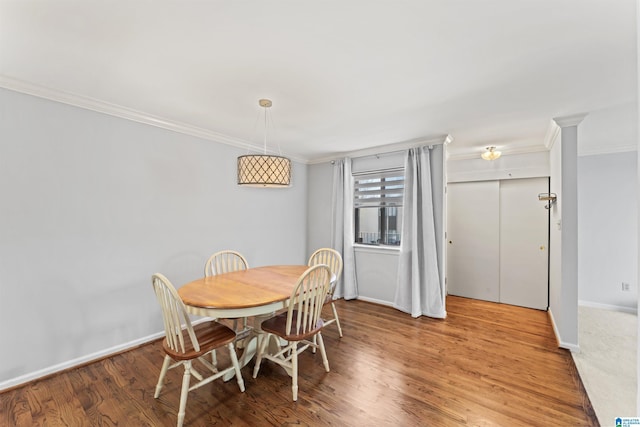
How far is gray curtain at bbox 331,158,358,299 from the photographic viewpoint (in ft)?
14.7

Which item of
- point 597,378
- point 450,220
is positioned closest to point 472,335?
point 597,378

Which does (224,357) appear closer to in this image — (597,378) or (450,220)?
(597,378)

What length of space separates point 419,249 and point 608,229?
9.68 ft

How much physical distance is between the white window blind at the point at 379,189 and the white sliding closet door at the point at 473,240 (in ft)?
4.15

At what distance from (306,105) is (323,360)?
242 cm

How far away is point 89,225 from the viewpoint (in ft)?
8.34

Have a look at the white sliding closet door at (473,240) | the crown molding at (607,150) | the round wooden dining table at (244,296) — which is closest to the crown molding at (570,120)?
the white sliding closet door at (473,240)

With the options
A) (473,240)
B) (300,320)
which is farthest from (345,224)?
(300,320)

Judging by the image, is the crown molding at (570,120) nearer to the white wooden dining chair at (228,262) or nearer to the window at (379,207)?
the window at (379,207)

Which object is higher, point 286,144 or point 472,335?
point 286,144

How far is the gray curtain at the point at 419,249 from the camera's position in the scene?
3686 mm

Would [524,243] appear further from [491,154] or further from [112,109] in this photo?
[112,109]

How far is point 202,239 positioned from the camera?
343cm

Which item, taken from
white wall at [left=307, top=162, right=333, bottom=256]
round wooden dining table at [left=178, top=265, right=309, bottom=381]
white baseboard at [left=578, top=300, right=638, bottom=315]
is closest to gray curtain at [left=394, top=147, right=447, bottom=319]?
white wall at [left=307, top=162, right=333, bottom=256]
